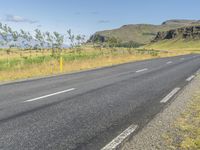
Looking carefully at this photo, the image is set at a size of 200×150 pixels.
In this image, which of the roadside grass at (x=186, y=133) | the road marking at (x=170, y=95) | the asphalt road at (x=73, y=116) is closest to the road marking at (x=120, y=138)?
the asphalt road at (x=73, y=116)

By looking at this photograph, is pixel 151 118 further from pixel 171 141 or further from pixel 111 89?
pixel 111 89

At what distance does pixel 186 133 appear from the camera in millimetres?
5477

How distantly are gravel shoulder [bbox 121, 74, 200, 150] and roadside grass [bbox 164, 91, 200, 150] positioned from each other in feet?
0.27

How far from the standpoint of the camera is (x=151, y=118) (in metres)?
6.55

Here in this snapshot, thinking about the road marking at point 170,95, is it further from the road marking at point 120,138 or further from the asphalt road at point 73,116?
the road marking at point 120,138

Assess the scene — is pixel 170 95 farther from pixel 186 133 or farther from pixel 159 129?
pixel 186 133

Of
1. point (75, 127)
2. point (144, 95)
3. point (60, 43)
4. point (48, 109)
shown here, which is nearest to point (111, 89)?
point (144, 95)

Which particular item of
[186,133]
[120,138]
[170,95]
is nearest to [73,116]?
[120,138]

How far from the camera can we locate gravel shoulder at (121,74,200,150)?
4793 millimetres

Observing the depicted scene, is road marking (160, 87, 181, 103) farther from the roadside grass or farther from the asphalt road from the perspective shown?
the roadside grass

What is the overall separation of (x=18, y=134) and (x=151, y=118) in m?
2.77

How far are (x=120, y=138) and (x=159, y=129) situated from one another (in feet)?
3.15

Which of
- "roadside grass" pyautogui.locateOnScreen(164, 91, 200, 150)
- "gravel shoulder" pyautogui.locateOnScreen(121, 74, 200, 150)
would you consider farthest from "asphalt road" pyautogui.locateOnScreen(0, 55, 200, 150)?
"roadside grass" pyautogui.locateOnScreen(164, 91, 200, 150)

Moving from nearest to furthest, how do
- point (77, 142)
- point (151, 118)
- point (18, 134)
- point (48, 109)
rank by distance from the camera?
point (77, 142) → point (18, 134) → point (151, 118) → point (48, 109)
